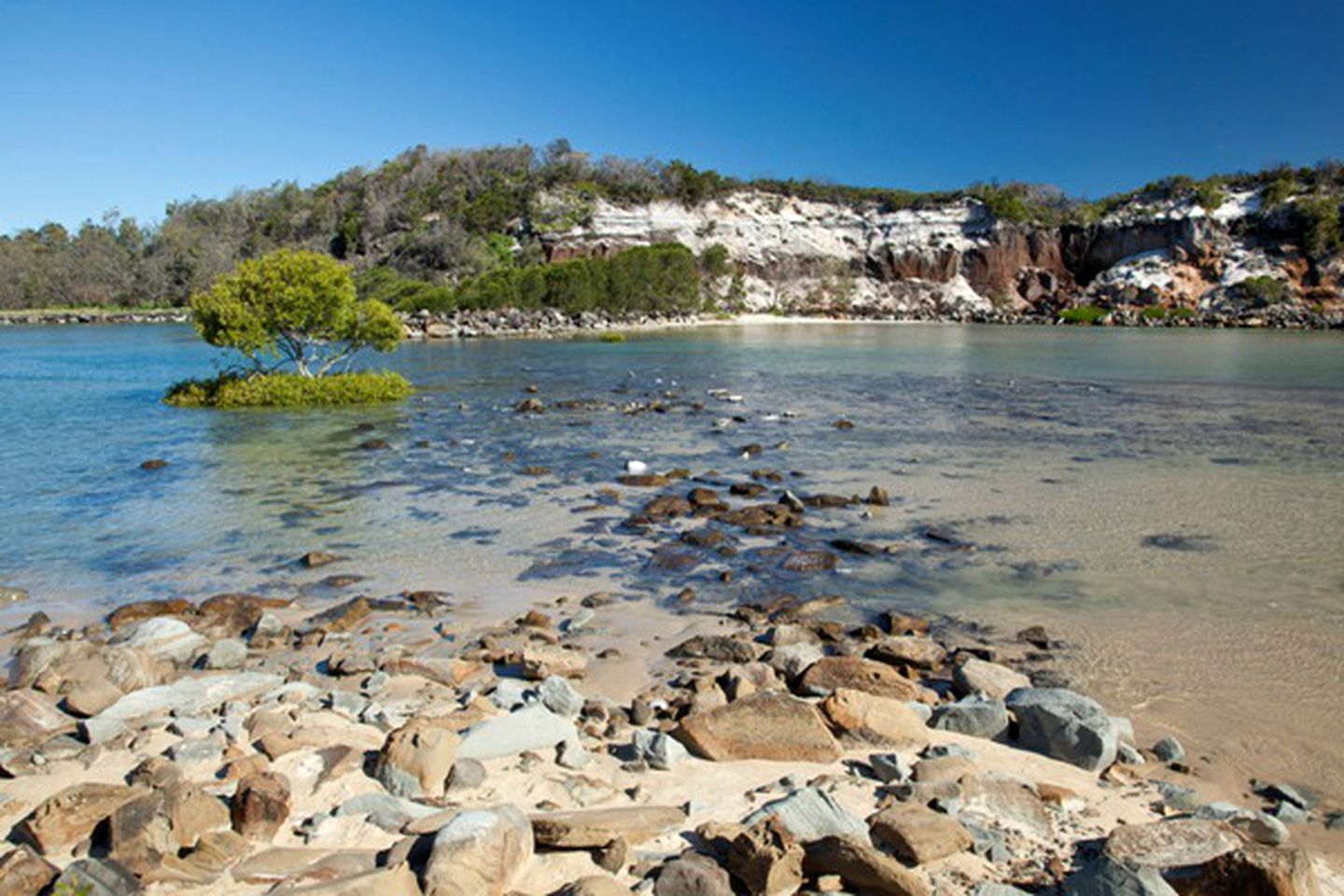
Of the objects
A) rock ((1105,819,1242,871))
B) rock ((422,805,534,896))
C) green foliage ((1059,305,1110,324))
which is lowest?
rock ((1105,819,1242,871))

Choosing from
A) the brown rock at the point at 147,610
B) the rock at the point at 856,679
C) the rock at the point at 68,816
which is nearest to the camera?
the rock at the point at 68,816

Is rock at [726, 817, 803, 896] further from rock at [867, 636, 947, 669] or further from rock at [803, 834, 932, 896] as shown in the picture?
rock at [867, 636, 947, 669]

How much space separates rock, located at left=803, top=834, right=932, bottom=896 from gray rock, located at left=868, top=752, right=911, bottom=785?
1.05 meters

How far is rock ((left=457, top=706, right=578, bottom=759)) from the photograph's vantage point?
230 inches

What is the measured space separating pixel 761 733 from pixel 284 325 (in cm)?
2688

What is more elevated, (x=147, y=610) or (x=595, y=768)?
(x=595, y=768)

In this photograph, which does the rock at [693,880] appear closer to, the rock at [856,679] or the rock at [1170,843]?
the rock at [1170,843]

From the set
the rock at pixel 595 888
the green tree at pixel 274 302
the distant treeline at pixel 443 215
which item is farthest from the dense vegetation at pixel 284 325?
the distant treeline at pixel 443 215

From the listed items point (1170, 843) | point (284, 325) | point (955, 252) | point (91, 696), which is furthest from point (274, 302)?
point (955, 252)

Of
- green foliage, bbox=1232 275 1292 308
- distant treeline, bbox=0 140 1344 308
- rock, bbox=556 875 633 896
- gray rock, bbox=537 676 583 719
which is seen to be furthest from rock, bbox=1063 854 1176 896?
green foliage, bbox=1232 275 1292 308

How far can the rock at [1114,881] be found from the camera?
4062 mm

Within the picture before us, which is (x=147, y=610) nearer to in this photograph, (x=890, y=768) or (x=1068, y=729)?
(x=890, y=768)

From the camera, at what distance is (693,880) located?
438 cm

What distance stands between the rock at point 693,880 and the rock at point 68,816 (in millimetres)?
3131
